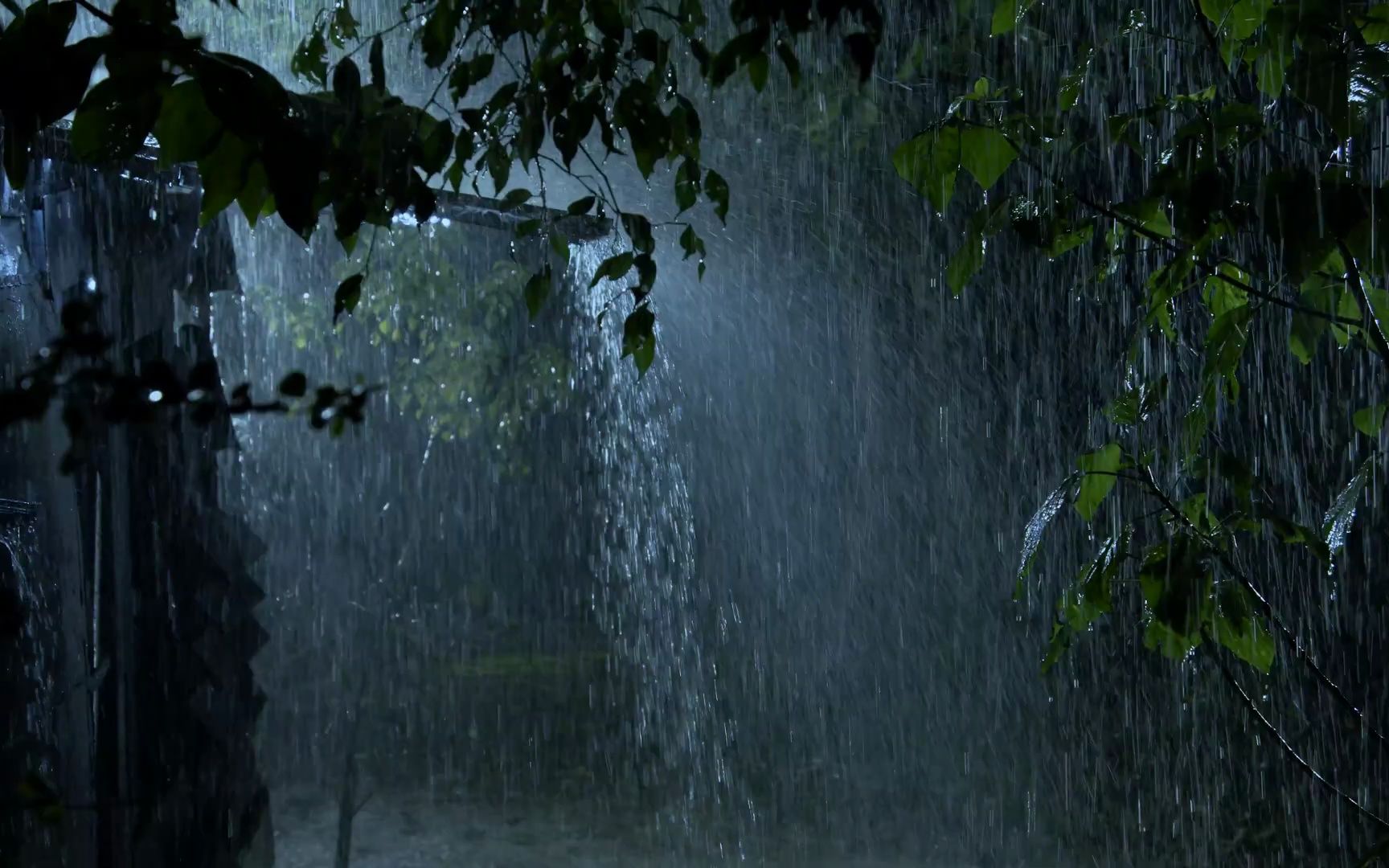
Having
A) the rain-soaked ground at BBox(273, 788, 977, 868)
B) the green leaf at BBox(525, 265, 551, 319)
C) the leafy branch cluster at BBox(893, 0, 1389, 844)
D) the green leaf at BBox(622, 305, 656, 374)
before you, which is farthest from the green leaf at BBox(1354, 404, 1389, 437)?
the rain-soaked ground at BBox(273, 788, 977, 868)

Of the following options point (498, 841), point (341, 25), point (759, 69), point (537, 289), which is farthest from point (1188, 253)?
point (498, 841)

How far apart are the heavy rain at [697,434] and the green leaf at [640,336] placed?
0.08 feet

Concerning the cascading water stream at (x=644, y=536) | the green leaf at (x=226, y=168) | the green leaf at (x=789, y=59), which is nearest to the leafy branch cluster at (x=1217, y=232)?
the green leaf at (x=789, y=59)

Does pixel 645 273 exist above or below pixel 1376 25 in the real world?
below

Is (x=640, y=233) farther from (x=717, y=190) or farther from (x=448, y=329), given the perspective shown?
(x=448, y=329)

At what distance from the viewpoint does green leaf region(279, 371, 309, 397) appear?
0.79 metres

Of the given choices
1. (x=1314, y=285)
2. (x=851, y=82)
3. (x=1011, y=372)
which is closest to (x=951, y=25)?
(x=851, y=82)

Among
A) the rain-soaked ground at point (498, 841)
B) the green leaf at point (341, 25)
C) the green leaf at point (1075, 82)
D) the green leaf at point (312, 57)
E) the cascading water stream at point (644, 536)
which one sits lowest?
the rain-soaked ground at point (498, 841)

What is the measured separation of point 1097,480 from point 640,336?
1.90 ft

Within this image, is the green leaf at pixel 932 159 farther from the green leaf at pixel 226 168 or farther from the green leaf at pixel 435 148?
the green leaf at pixel 226 168

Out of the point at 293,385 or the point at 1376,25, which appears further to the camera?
the point at 1376,25

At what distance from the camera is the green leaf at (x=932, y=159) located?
1252mm

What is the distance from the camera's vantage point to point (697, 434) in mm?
9734

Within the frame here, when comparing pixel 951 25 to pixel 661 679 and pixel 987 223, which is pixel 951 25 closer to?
pixel 987 223
